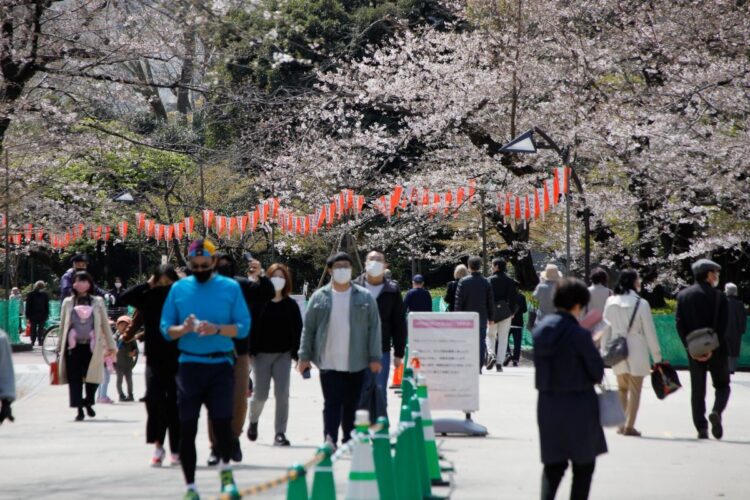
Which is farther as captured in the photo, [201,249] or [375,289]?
[375,289]

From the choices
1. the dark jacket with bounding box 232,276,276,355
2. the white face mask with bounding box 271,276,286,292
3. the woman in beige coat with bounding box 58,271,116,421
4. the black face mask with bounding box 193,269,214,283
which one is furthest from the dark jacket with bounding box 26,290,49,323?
the black face mask with bounding box 193,269,214,283

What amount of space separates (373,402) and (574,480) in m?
3.95

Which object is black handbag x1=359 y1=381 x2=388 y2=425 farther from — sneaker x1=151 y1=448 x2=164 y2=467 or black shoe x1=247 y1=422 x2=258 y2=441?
sneaker x1=151 y1=448 x2=164 y2=467

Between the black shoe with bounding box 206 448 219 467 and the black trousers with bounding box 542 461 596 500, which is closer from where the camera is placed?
the black trousers with bounding box 542 461 596 500

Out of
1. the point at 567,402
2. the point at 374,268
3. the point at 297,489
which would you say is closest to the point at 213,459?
the point at 374,268

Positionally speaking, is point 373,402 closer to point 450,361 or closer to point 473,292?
A: point 450,361

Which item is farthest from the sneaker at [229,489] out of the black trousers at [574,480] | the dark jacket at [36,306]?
the dark jacket at [36,306]

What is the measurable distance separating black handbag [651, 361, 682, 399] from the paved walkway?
0.47 meters

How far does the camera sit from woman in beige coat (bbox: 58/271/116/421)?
1482 centimetres

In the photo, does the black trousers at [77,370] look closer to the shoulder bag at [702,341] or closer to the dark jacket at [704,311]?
the dark jacket at [704,311]

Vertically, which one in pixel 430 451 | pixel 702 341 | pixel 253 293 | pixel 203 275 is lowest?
pixel 430 451

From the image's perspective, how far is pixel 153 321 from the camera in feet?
34.3

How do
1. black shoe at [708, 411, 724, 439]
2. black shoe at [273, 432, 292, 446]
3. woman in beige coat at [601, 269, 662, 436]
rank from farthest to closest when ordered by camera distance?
woman in beige coat at [601, 269, 662, 436] → black shoe at [708, 411, 724, 439] → black shoe at [273, 432, 292, 446]

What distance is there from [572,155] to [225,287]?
2234cm
